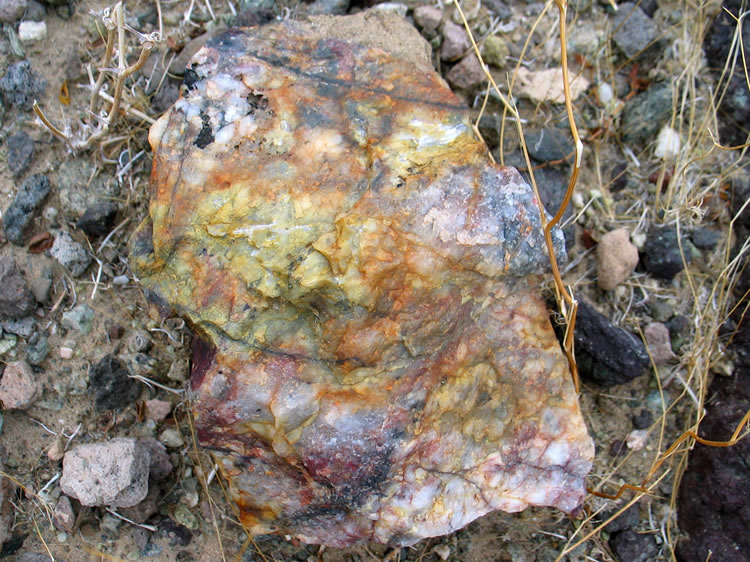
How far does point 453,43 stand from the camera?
2617 millimetres

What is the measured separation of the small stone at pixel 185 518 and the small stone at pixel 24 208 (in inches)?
44.4

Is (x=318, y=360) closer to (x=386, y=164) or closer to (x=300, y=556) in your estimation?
(x=386, y=164)

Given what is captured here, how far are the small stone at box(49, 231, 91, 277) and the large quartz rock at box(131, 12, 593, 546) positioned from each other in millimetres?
506

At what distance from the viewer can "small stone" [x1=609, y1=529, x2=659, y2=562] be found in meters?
2.47

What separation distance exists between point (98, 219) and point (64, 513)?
1.05 meters

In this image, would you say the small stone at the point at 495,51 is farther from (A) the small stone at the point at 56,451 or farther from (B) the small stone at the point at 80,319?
(A) the small stone at the point at 56,451

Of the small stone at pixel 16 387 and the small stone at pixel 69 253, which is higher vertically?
the small stone at pixel 69 253

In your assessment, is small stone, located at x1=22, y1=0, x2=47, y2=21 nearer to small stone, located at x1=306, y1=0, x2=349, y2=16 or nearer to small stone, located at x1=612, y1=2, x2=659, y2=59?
small stone, located at x1=306, y1=0, x2=349, y2=16

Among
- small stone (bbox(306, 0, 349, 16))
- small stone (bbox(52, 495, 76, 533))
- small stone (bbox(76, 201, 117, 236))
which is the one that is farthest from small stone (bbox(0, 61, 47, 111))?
small stone (bbox(52, 495, 76, 533))

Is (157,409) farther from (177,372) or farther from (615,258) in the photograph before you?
(615,258)

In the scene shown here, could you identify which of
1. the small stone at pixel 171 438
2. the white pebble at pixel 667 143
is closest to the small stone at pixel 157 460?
the small stone at pixel 171 438

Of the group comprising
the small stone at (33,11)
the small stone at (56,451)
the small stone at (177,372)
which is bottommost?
the small stone at (56,451)

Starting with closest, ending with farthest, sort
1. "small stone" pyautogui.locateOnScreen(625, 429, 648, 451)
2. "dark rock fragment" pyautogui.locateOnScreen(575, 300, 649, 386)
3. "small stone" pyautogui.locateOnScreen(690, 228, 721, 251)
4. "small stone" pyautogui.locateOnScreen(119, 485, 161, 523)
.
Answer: "small stone" pyautogui.locateOnScreen(119, 485, 161, 523), "dark rock fragment" pyautogui.locateOnScreen(575, 300, 649, 386), "small stone" pyautogui.locateOnScreen(625, 429, 648, 451), "small stone" pyautogui.locateOnScreen(690, 228, 721, 251)

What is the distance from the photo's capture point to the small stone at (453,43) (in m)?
2.62
